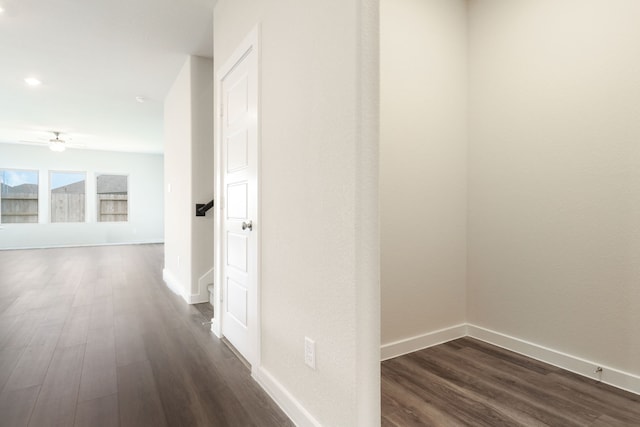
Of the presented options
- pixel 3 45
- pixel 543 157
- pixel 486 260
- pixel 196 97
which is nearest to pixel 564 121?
pixel 543 157

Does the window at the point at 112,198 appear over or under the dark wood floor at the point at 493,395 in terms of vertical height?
over

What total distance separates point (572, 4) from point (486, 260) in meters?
1.72

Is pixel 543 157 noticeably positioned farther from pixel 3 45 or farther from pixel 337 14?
pixel 3 45

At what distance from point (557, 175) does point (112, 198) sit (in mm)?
10381

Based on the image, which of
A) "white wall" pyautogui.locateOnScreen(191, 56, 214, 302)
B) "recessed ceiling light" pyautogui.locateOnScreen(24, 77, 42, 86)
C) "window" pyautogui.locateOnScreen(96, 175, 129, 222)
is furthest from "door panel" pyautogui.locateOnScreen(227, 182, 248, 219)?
"window" pyautogui.locateOnScreen(96, 175, 129, 222)

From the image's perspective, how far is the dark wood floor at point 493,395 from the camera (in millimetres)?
1580

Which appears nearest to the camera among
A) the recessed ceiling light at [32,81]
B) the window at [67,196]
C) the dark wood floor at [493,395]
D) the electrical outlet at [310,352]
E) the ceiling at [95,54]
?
the electrical outlet at [310,352]

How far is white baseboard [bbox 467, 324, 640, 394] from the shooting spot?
1806mm

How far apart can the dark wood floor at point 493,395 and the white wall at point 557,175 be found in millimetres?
222

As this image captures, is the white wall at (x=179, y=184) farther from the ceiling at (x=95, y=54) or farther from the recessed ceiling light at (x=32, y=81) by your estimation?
the recessed ceiling light at (x=32, y=81)

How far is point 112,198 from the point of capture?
9422 mm

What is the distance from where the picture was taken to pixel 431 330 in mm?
2461

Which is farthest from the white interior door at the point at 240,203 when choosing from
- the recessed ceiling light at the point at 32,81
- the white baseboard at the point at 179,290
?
the recessed ceiling light at the point at 32,81

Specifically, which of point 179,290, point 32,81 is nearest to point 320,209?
point 179,290
